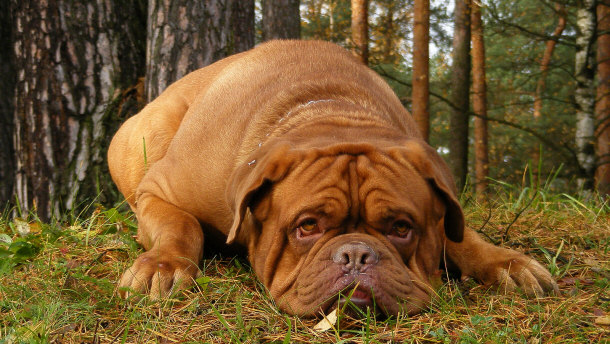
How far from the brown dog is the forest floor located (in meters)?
0.11

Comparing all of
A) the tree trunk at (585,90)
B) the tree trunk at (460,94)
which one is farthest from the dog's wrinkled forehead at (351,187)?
the tree trunk at (460,94)

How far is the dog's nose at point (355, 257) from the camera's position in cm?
250

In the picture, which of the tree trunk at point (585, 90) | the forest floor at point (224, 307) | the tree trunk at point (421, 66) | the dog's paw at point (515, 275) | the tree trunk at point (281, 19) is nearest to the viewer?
the forest floor at point (224, 307)

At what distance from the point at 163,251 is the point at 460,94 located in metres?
9.93

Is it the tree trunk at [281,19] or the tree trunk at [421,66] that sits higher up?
the tree trunk at [281,19]

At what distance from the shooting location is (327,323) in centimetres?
250

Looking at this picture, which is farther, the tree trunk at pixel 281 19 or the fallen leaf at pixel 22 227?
the tree trunk at pixel 281 19

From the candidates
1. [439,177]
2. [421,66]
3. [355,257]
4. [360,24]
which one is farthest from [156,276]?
[360,24]

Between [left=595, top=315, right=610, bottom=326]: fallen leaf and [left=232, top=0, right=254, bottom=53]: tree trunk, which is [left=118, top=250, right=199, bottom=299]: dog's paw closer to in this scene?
[left=595, top=315, right=610, bottom=326]: fallen leaf

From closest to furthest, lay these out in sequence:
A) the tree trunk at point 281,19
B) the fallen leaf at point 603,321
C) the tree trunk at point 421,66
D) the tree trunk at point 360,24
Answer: the fallen leaf at point 603,321
the tree trunk at point 281,19
the tree trunk at point 421,66
the tree trunk at point 360,24

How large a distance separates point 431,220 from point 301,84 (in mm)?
1240

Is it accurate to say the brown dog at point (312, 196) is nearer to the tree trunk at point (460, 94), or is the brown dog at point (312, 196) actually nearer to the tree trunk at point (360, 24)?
the tree trunk at point (460, 94)

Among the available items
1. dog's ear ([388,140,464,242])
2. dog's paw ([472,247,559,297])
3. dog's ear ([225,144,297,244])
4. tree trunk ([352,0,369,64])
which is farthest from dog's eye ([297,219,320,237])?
tree trunk ([352,0,369,64])

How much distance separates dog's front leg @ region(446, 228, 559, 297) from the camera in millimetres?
3068
